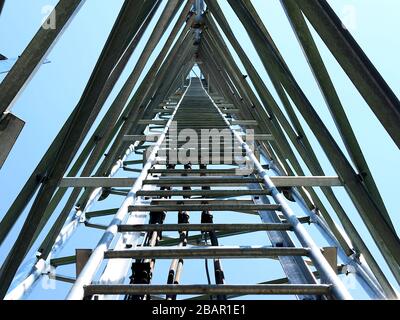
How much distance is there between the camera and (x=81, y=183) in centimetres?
427

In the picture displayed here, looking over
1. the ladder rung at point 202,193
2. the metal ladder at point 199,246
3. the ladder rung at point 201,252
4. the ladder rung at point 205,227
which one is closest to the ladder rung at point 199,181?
the metal ladder at point 199,246

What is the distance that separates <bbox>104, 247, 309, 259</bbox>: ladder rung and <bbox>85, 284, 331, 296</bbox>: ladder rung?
1.14 ft

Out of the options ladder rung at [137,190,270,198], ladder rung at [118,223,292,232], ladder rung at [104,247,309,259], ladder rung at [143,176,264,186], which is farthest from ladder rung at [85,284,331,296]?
ladder rung at [143,176,264,186]

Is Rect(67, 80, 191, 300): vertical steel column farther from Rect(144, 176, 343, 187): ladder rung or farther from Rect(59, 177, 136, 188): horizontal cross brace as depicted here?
Rect(144, 176, 343, 187): ladder rung

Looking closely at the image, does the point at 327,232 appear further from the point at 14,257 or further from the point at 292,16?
the point at 14,257

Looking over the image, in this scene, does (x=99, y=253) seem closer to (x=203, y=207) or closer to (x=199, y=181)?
(x=203, y=207)

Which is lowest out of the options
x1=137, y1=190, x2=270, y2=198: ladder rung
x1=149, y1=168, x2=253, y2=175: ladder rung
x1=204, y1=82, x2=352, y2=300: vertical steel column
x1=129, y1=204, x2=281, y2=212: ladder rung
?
x1=204, y1=82, x2=352, y2=300: vertical steel column

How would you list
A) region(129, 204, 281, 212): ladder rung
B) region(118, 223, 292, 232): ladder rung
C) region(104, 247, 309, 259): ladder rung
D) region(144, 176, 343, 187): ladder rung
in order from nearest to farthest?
region(104, 247, 309, 259): ladder rung < region(118, 223, 292, 232): ladder rung < region(129, 204, 281, 212): ladder rung < region(144, 176, 343, 187): ladder rung

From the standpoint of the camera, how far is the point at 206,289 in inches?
94.0

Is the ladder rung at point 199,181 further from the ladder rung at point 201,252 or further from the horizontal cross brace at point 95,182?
the ladder rung at point 201,252

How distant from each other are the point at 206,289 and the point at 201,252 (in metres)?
0.40

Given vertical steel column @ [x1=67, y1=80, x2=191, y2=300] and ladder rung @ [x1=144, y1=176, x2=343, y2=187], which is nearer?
vertical steel column @ [x1=67, y1=80, x2=191, y2=300]

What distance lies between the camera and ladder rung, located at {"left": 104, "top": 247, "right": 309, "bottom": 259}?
2.77 m

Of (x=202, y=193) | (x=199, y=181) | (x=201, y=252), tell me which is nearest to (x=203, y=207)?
(x=202, y=193)
